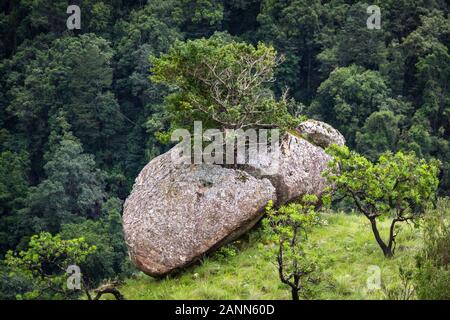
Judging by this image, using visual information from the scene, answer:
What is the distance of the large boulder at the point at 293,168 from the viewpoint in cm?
1616

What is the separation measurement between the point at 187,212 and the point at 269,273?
7.46ft

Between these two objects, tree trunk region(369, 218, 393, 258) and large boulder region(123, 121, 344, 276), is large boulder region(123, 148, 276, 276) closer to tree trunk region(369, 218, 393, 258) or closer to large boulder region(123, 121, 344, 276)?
large boulder region(123, 121, 344, 276)

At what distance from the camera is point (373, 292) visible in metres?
12.8

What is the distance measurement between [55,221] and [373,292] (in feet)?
96.7

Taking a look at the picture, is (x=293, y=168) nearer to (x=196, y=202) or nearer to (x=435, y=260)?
(x=196, y=202)

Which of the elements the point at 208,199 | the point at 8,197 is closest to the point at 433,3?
the point at 8,197

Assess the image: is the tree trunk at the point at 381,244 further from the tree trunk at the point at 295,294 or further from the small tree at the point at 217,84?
the small tree at the point at 217,84

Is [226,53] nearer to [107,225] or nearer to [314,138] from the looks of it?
[314,138]

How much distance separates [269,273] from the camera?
14.4 meters

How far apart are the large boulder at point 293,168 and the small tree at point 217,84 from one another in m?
0.64

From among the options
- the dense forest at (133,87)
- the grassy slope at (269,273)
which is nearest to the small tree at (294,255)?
the grassy slope at (269,273)

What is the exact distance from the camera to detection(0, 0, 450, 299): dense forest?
39.1 meters

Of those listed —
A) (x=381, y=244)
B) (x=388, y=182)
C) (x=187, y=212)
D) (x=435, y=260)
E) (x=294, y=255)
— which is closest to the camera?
(x=294, y=255)

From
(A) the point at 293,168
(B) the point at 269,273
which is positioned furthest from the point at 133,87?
(B) the point at 269,273
